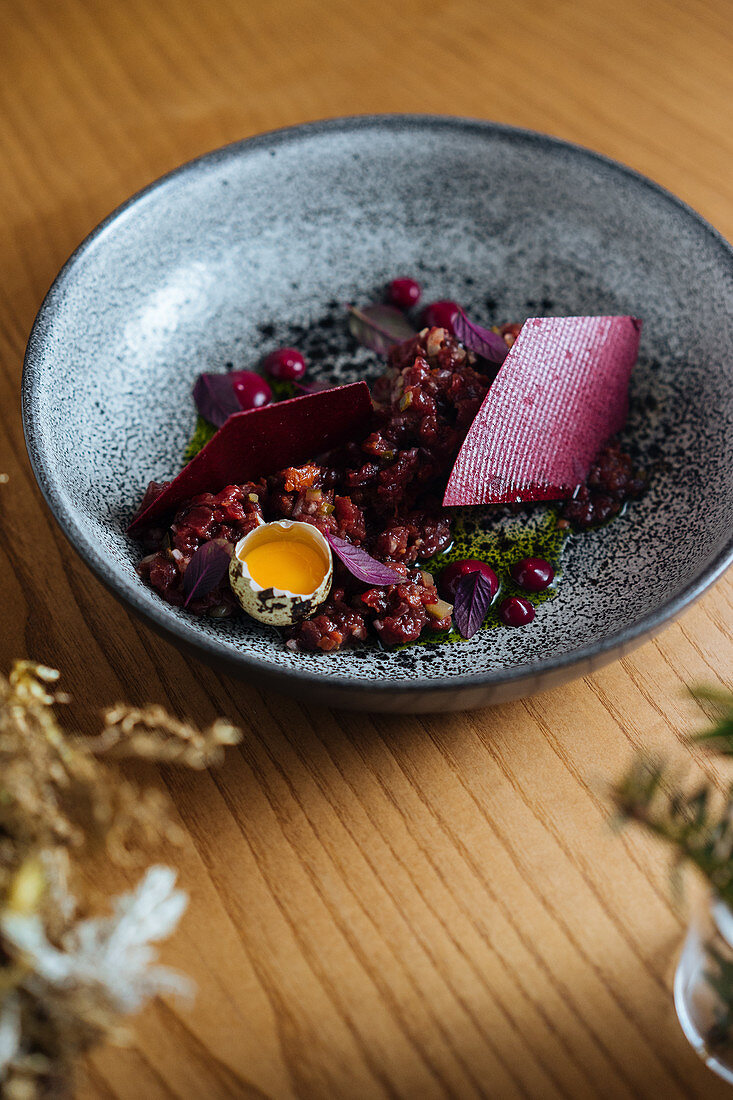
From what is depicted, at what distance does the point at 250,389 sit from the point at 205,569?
2.34ft

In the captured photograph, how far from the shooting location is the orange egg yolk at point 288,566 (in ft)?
6.48

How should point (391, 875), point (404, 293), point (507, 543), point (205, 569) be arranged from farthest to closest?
1. point (404, 293)
2. point (507, 543)
3. point (205, 569)
4. point (391, 875)

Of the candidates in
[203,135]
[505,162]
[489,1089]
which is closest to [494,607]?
[489,1089]

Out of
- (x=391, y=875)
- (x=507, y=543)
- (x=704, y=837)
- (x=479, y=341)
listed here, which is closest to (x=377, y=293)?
(x=479, y=341)

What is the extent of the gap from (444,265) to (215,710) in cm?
152

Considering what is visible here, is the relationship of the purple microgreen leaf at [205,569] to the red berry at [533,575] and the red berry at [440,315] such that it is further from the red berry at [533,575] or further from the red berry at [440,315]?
the red berry at [440,315]

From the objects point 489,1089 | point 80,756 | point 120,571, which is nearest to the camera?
point 80,756

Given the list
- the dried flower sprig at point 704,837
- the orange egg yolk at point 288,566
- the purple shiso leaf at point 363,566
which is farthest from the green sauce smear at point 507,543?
the dried flower sprig at point 704,837

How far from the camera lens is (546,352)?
7.48 feet

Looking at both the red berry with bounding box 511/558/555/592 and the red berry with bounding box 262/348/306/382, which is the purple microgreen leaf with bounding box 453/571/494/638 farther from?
the red berry with bounding box 262/348/306/382

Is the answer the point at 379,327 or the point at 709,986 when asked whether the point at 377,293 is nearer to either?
the point at 379,327

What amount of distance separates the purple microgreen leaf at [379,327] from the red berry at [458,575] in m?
0.75

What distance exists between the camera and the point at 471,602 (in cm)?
206

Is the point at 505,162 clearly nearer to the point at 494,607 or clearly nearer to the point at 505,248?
the point at 505,248
